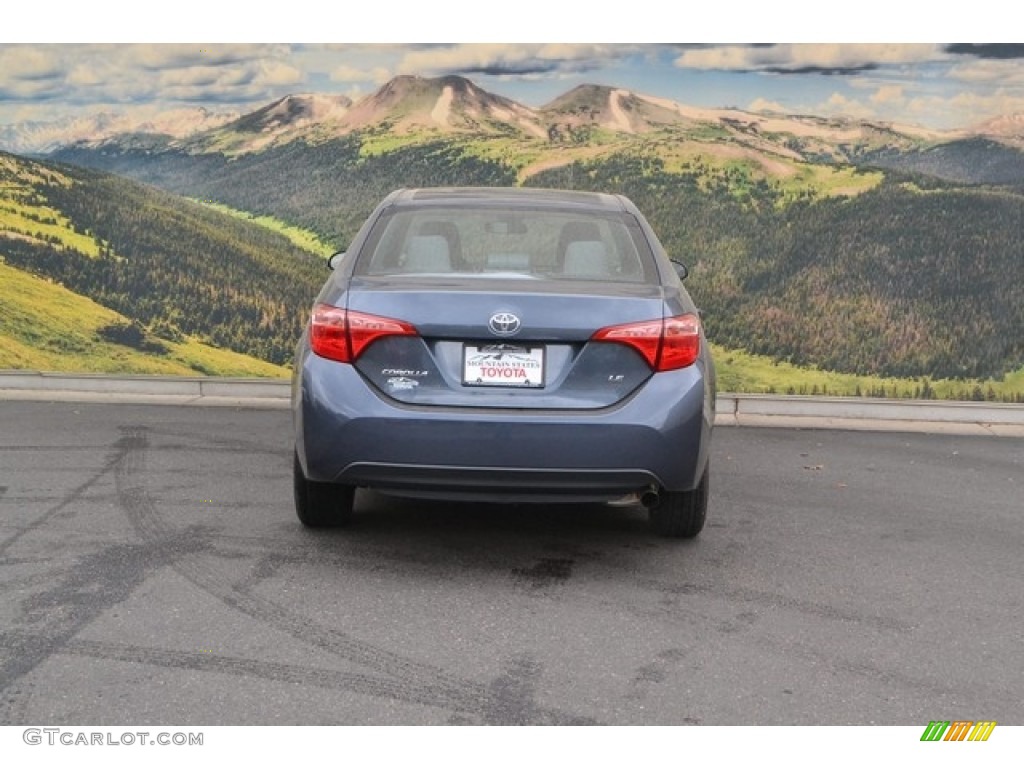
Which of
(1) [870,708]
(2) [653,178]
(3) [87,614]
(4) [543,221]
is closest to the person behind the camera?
(1) [870,708]

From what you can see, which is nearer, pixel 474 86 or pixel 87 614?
pixel 87 614

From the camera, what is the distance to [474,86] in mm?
9883

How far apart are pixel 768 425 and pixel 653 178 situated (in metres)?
2.26

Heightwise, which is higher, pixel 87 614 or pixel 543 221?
pixel 543 221

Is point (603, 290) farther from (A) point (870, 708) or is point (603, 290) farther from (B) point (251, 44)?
(B) point (251, 44)

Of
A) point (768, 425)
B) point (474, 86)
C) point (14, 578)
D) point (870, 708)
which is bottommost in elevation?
point (768, 425)

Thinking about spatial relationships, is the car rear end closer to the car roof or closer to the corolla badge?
the corolla badge

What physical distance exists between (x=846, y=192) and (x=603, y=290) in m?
5.56

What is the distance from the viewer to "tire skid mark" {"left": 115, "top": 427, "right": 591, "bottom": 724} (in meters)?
3.72

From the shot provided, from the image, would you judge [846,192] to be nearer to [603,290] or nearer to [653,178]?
[653,178]

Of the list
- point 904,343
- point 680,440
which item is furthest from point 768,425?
point 680,440

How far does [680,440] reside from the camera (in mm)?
4848

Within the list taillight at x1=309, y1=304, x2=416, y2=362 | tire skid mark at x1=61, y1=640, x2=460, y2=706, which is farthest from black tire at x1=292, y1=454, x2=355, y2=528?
tire skid mark at x1=61, y1=640, x2=460, y2=706

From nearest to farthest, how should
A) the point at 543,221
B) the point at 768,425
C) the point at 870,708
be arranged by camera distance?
the point at 870,708
the point at 543,221
the point at 768,425
